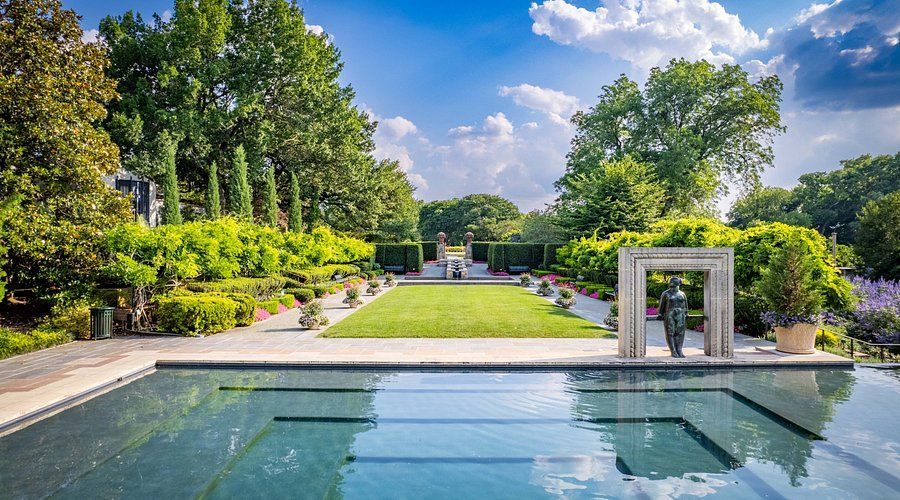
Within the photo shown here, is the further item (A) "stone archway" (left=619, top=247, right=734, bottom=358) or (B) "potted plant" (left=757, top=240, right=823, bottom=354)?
(B) "potted plant" (left=757, top=240, right=823, bottom=354)

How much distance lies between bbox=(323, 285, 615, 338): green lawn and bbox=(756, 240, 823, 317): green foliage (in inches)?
156

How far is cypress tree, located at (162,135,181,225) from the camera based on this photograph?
25500 mm

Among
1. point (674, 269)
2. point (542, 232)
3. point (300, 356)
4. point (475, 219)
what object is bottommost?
point (300, 356)

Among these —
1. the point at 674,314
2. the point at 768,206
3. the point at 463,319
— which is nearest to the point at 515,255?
the point at 463,319

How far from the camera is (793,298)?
35.7 feet

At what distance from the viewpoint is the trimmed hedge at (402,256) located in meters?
39.7

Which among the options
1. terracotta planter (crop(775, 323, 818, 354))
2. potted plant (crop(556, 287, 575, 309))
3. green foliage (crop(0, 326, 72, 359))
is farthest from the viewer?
potted plant (crop(556, 287, 575, 309))

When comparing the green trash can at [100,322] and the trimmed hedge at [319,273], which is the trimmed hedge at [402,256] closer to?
the trimmed hedge at [319,273]

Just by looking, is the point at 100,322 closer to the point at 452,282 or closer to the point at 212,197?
the point at 212,197

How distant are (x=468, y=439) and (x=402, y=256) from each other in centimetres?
3396

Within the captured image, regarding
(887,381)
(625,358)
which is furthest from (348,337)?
(887,381)

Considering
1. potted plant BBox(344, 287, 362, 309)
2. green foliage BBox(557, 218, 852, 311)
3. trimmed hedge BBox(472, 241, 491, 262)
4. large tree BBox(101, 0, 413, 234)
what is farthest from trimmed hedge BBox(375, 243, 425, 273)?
green foliage BBox(557, 218, 852, 311)

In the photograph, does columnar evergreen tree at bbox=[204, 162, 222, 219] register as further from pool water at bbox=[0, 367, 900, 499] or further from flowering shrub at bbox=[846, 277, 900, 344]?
flowering shrub at bbox=[846, 277, 900, 344]

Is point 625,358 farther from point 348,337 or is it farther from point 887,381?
point 348,337
